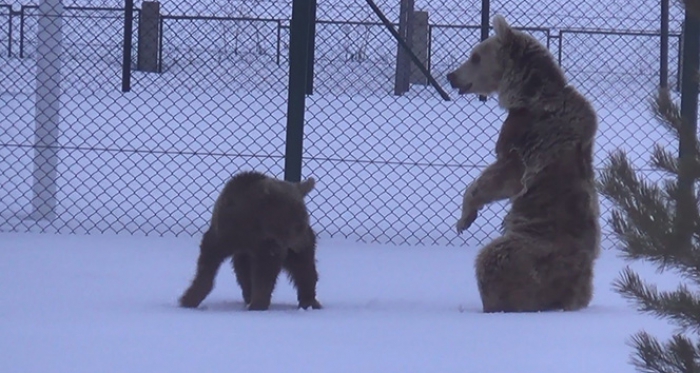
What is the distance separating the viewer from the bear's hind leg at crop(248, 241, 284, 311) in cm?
469

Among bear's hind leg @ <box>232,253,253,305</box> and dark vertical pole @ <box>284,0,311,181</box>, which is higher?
dark vertical pole @ <box>284,0,311,181</box>

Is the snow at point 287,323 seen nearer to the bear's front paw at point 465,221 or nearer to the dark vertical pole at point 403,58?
the bear's front paw at point 465,221

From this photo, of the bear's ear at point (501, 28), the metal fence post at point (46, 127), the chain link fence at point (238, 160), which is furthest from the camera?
the chain link fence at point (238, 160)

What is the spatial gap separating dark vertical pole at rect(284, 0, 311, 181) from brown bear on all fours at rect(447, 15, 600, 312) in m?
1.88

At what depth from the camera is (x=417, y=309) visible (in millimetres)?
4957

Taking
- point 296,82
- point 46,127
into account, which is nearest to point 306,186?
point 296,82

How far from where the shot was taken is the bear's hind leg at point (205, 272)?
4816mm

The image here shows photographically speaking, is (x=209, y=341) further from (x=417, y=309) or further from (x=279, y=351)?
(x=417, y=309)

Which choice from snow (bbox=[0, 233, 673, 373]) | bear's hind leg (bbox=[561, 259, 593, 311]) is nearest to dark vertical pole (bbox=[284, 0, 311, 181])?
snow (bbox=[0, 233, 673, 373])

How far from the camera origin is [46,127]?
729 centimetres

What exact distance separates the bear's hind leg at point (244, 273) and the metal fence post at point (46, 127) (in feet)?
8.66

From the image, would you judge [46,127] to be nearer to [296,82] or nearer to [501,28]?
[296,82]

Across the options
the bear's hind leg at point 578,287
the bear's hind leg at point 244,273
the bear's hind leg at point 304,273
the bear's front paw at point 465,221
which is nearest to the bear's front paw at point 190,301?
the bear's hind leg at point 244,273

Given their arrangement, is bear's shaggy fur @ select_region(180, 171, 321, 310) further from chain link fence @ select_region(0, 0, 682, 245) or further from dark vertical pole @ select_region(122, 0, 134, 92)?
dark vertical pole @ select_region(122, 0, 134, 92)
